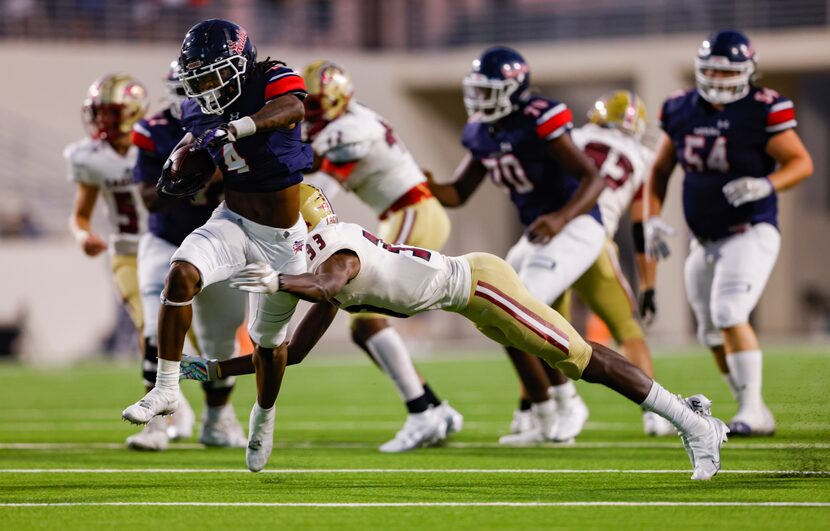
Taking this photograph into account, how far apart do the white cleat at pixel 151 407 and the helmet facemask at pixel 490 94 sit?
2494 mm

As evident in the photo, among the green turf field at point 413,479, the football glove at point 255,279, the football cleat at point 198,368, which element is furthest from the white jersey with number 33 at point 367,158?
the football glove at point 255,279


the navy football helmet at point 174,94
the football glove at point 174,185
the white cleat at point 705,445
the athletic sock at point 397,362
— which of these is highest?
the football glove at point 174,185

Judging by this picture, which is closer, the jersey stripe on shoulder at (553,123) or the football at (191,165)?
the football at (191,165)

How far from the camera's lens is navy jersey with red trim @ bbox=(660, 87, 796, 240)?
6996 millimetres

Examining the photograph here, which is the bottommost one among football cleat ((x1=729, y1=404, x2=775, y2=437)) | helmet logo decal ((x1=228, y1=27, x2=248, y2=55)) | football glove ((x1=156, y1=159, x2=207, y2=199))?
football cleat ((x1=729, y1=404, x2=775, y2=437))

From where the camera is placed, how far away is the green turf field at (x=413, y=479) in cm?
426

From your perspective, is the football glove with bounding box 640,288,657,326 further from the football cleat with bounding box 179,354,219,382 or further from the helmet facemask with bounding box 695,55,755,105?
the football cleat with bounding box 179,354,219,382

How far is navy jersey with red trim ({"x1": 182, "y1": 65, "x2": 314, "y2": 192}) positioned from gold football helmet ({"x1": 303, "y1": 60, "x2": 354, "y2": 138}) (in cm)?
149

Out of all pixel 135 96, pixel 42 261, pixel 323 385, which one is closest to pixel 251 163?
A: pixel 135 96

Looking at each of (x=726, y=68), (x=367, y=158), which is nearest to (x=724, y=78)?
(x=726, y=68)

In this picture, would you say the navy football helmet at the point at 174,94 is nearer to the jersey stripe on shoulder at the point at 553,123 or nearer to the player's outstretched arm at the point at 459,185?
the player's outstretched arm at the point at 459,185

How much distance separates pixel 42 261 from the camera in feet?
55.9

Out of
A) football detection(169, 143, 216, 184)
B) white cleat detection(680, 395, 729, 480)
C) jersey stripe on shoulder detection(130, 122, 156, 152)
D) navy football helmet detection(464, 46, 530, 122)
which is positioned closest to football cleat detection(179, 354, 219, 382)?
football detection(169, 143, 216, 184)

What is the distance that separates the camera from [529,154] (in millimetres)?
6883
